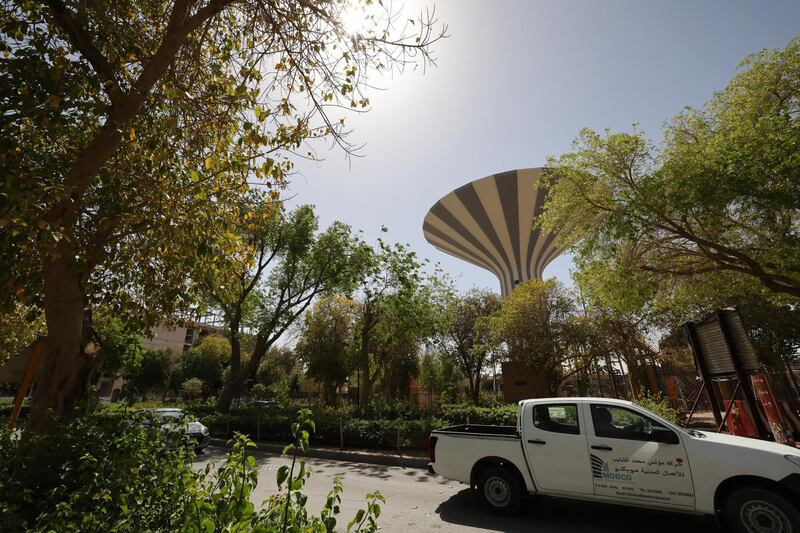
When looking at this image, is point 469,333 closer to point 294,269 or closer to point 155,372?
point 294,269

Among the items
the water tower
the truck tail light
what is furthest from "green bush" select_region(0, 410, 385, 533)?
the water tower

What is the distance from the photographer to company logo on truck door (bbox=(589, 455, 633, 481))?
5195 millimetres

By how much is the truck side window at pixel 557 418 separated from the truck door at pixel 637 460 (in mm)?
249

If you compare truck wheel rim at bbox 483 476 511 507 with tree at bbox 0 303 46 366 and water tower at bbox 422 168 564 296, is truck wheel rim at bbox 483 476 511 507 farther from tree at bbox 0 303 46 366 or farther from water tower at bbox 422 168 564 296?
water tower at bbox 422 168 564 296

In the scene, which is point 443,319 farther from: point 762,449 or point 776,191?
point 762,449

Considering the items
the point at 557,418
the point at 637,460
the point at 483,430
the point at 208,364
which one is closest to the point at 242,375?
the point at 483,430

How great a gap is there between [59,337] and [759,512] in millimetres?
8212

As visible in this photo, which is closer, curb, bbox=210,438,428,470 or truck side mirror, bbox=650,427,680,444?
truck side mirror, bbox=650,427,680,444

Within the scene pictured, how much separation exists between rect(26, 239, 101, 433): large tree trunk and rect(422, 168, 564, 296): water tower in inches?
1049

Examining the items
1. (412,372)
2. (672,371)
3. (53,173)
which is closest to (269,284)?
(412,372)

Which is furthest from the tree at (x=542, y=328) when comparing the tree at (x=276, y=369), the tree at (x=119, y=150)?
the tree at (x=276, y=369)

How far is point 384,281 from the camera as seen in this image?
1936 centimetres

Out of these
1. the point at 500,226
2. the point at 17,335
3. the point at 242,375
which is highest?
the point at 500,226

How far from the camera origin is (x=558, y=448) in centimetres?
565
